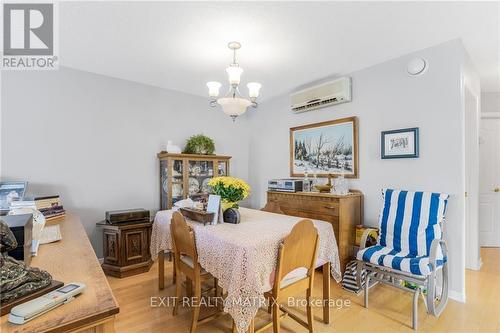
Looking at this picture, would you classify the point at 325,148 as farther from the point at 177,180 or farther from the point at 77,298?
the point at 77,298

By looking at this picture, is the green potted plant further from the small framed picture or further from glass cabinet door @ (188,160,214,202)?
the small framed picture

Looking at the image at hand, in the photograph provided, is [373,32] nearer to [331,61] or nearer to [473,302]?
[331,61]

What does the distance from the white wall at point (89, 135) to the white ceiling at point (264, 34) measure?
34cm

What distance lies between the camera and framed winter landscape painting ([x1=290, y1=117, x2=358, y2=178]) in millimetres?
3242

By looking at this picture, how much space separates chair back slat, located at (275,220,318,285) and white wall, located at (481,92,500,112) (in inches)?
163

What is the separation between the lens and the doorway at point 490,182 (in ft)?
12.9

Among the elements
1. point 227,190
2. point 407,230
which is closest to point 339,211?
point 407,230

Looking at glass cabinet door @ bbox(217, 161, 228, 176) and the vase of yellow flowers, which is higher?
glass cabinet door @ bbox(217, 161, 228, 176)

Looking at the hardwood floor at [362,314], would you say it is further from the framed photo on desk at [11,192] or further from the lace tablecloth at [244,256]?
the framed photo on desk at [11,192]

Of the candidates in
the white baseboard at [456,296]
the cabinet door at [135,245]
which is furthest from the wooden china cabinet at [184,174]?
the white baseboard at [456,296]

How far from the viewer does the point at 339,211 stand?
2854 millimetres

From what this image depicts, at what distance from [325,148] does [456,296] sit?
2054mm

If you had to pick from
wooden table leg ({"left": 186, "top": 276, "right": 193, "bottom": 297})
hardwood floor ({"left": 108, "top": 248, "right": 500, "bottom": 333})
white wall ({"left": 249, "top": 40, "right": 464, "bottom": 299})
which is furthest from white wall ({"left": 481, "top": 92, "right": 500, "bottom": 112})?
wooden table leg ({"left": 186, "top": 276, "right": 193, "bottom": 297})

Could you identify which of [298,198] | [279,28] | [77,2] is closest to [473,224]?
[298,198]
